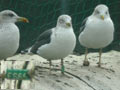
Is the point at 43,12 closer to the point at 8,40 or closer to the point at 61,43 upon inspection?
the point at 61,43

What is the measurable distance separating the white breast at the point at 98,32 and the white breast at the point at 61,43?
59 centimetres

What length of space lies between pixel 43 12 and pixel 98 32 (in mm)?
1964

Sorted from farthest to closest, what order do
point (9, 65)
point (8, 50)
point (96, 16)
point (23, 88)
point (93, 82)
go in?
point (96, 16) → point (93, 82) → point (8, 50) → point (9, 65) → point (23, 88)

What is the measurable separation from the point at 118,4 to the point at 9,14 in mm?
2892

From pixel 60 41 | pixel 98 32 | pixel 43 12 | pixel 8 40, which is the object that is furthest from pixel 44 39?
pixel 43 12

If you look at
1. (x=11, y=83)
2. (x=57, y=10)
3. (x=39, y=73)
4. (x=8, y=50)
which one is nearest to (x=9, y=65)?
(x=11, y=83)

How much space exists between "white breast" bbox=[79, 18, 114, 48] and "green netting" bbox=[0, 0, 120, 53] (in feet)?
5.15

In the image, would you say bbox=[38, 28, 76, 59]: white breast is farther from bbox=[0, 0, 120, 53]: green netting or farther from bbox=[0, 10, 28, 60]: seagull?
bbox=[0, 0, 120, 53]: green netting

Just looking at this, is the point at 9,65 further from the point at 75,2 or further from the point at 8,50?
the point at 75,2

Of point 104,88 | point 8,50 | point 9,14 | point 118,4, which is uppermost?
point 118,4

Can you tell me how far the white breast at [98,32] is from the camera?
5.48 meters

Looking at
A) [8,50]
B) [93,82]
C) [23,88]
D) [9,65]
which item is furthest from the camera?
[93,82]

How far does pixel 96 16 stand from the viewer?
222 inches

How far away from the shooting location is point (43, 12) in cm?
725
